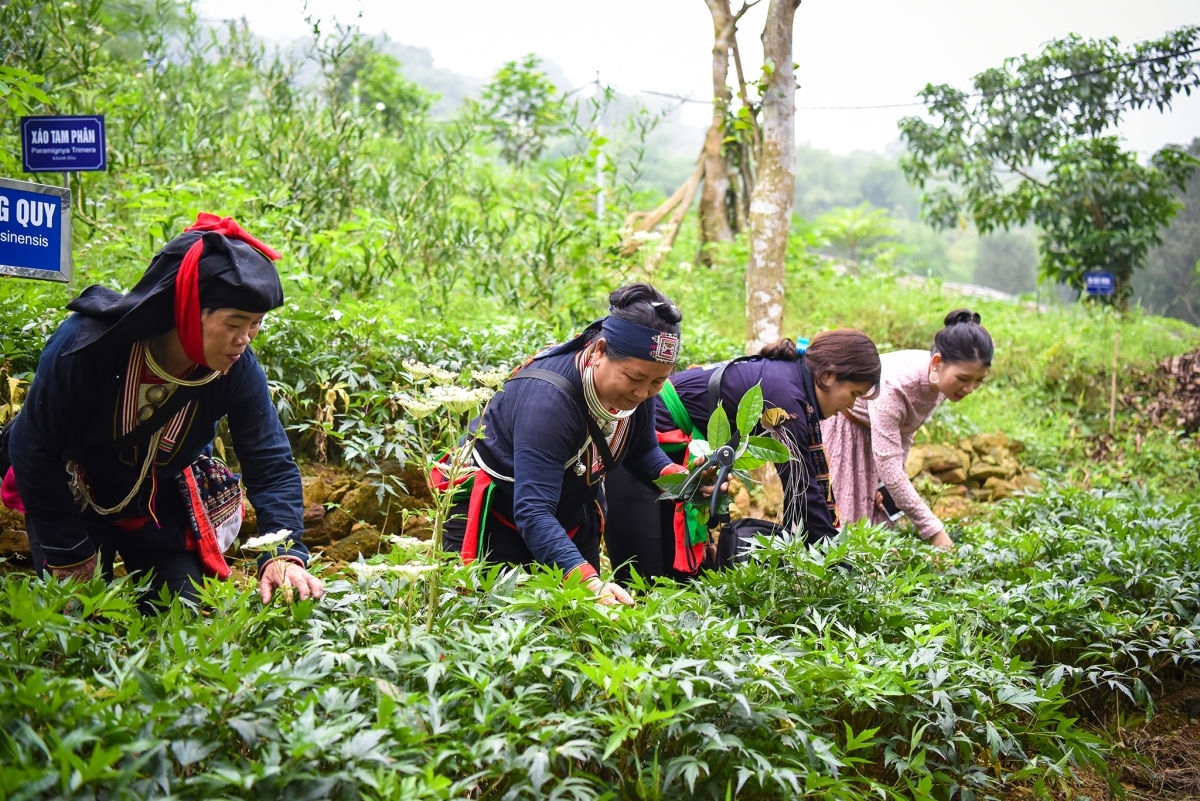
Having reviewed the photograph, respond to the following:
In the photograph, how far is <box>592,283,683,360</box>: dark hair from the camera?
2865 millimetres

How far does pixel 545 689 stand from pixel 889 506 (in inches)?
122

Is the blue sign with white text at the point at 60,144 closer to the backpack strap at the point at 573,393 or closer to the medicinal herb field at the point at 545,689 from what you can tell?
the backpack strap at the point at 573,393

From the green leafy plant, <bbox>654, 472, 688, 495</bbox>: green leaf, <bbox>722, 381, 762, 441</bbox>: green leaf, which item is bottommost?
<bbox>654, 472, 688, 495</bbox>: green leaf

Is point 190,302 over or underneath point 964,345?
over

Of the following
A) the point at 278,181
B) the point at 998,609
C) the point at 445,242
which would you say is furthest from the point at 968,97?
the point at 998,609

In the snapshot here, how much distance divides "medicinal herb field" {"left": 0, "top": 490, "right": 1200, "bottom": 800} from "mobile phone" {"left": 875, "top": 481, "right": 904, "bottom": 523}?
1.24 meters

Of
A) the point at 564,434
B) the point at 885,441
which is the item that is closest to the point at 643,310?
the point at 564,434

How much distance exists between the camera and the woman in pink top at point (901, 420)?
174 inches

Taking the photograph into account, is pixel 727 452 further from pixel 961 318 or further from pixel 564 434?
pixel 961 318

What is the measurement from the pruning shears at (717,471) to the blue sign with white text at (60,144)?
297 cm

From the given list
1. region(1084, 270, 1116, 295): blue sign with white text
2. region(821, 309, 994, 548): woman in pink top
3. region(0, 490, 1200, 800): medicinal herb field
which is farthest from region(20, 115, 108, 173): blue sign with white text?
region(1084, 270, 1116, 295): blue sign with white text

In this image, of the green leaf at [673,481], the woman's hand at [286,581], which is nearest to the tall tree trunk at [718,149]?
the green leaf at [673,481]

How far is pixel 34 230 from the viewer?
3.59 meters

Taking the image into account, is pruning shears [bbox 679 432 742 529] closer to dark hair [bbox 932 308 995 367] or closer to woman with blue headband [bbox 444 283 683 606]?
woman with blue headband [bbox 444 283 683 606]
